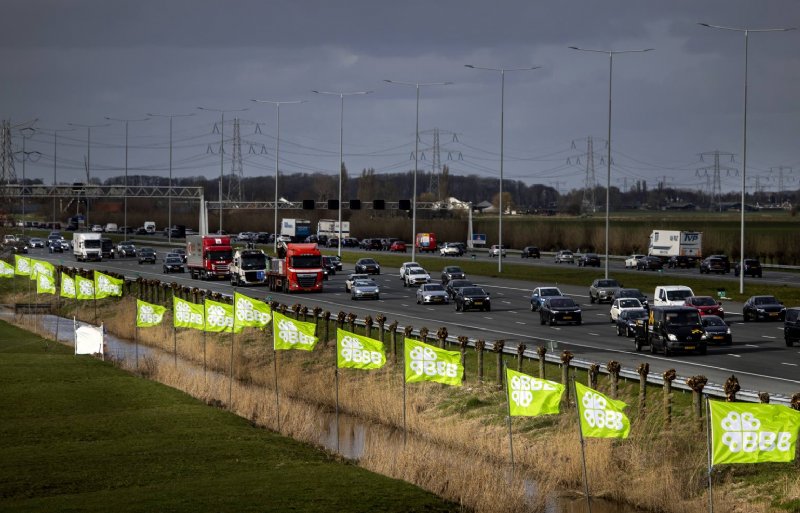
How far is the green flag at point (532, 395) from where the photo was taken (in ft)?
93.4

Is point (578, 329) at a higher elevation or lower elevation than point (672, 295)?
lower

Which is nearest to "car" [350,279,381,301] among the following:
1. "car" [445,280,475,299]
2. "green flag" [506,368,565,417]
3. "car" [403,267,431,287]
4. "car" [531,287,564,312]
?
"car" [445,280,475,299]

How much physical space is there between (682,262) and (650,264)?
687cm

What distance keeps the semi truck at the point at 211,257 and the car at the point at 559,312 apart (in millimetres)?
41683

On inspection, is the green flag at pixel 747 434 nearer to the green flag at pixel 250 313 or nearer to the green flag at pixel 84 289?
the green flag at pixel 250 313

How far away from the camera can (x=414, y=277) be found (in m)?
90.8

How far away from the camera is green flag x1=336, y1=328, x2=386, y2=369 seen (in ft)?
119

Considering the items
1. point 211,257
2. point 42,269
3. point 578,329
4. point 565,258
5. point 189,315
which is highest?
point 211,257

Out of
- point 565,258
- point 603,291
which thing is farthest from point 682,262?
point 603,291

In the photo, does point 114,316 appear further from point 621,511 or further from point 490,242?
point 490,242

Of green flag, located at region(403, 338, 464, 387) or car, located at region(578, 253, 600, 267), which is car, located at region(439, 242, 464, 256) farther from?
green flag, located at region(403, 338, 464, 387)

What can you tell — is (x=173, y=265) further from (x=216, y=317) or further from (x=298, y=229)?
(x=216, y=317)

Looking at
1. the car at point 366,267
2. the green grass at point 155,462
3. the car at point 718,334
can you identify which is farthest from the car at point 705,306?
the car at point 366,267

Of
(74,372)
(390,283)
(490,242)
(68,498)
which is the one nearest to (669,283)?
(390,283)
